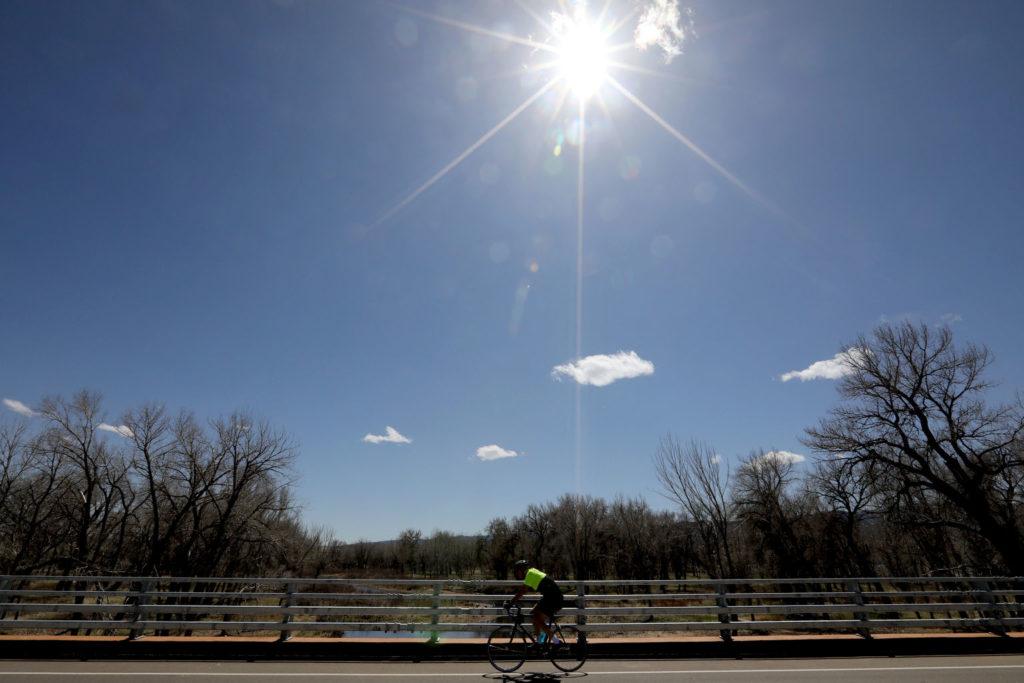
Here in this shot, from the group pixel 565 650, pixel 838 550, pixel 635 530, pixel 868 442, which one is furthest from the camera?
pixel 635 530

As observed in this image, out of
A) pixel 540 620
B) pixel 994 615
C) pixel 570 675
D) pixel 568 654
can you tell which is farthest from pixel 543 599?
pixel 994 615

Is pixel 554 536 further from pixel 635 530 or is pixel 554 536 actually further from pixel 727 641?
pixel 727 641

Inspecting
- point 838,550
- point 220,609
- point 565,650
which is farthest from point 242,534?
point 838,550

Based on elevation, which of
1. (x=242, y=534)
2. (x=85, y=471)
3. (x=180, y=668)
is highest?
(x=85, y=471)

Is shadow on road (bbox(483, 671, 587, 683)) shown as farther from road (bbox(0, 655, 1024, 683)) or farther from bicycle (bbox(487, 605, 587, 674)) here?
bicycle (bbox(487, 605, 587, 674))

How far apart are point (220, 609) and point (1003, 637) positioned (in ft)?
53.7

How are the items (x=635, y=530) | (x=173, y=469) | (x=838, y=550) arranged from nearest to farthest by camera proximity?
1. (x=173, y=469)
2. (x=838, y=550)
3. (x=635, y=530)

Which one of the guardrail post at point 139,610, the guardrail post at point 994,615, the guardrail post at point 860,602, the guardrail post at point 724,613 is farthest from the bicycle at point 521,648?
the guardrail post at point 994,615

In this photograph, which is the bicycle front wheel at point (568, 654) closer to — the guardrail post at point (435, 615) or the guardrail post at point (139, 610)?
the guardrail post at point (435, 615)

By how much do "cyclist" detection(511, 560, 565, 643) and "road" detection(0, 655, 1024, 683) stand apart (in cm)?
67

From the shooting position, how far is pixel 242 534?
31906mm

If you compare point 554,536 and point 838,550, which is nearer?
point 838,550

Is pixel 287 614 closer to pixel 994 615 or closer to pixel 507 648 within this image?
pixel 507 648

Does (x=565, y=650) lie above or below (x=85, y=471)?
below
